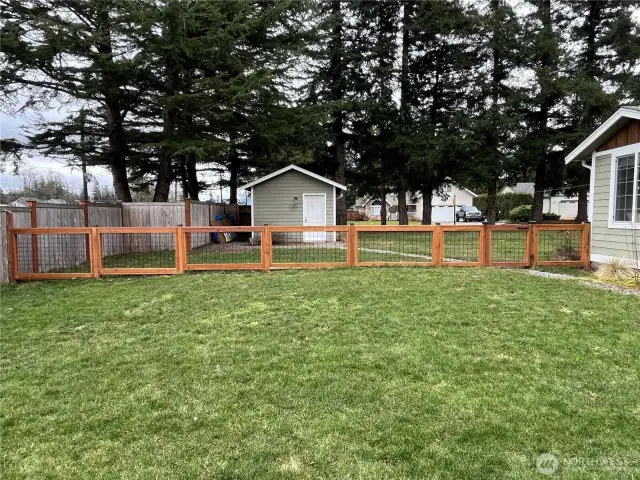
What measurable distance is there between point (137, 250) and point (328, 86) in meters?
12.0

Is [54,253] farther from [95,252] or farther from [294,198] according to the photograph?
[294,198]

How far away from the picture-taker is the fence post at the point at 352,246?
810 cm

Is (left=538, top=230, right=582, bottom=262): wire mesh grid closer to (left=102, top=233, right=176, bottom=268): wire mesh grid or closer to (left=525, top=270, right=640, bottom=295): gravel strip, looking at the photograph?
(left=525, top=270, right=640, bottom=295): gravel strip

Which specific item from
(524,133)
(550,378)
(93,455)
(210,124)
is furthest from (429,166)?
(93,455)

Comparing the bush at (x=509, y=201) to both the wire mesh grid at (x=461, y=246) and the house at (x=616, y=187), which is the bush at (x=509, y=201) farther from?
Result: the house at (x=616, y=187)

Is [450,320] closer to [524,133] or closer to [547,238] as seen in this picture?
[547,238]

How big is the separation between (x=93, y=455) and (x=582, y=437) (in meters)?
2.74

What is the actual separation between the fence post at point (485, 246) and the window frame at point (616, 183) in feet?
7.25

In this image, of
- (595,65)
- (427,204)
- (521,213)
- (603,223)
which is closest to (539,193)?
(427,204)

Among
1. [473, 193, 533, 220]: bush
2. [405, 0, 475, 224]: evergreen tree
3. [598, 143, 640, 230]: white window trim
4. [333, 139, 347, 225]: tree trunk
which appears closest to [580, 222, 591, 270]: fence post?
[598, 143, 640, 230]: white window trim

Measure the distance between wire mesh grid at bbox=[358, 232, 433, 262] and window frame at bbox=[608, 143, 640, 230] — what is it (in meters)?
3.32

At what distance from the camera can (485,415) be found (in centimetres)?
260

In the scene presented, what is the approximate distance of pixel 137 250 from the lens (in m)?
12.0

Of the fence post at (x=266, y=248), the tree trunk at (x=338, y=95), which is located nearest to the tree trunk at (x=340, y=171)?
the tree trunk at (x=338, y=95)
